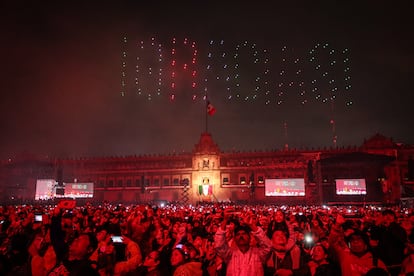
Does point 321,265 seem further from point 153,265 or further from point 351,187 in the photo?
point 351,187

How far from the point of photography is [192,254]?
6.24 m

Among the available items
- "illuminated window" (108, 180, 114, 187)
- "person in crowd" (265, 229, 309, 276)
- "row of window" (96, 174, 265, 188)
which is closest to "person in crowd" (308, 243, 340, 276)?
"person in crowd" (265, 229, 309, 276)

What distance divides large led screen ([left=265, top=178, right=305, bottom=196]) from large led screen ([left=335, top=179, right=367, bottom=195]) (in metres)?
5.82

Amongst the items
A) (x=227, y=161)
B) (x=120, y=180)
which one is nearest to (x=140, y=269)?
(x=227, y=161)

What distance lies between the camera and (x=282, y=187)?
55594 millimetres

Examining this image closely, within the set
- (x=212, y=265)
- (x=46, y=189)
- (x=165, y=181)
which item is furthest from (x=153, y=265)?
(x=165, y=181)

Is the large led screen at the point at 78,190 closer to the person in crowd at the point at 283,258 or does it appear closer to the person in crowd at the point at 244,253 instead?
the person in crowd at the point at 283,258

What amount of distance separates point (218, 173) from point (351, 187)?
90.6 ft

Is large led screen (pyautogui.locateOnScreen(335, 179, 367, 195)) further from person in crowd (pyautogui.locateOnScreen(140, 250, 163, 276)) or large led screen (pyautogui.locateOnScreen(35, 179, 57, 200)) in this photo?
person in crowd (pyautogui.locateOnScreen(140, 250, 163, 276))

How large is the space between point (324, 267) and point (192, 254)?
214cm

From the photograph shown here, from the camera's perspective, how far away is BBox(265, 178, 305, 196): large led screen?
5475 cm

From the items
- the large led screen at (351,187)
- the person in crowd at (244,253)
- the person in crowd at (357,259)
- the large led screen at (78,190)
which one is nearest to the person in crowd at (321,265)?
the person in crowd at (357,259)

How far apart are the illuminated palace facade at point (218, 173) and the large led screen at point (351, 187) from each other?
755 cm

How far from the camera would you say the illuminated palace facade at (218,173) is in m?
60.6
